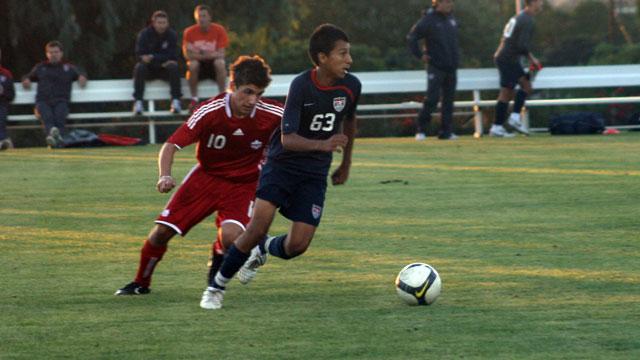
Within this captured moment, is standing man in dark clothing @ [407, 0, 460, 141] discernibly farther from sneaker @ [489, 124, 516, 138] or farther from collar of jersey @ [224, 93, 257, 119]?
collar of jersey @ [224, 93, 257, 119]

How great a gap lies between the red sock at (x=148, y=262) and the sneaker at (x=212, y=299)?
649 millimetres

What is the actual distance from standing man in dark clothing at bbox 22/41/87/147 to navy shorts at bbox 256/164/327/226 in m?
13.8

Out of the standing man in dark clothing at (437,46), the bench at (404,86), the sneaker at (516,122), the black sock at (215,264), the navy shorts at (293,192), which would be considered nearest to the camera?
the navy shorts at (293,192)

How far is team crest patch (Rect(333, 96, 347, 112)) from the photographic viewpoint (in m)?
7.66

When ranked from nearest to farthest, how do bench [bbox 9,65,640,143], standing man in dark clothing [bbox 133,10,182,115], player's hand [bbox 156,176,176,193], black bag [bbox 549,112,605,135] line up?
player's hand [bbox 156,176,176,193], standing man in dark clothing [bbox 133,10,182,115], black bag [bbox 549,112,605,135], bench [bbox 9,65,640,143]

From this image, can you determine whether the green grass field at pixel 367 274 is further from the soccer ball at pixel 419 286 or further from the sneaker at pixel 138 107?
the sneaker at pixel 138 107

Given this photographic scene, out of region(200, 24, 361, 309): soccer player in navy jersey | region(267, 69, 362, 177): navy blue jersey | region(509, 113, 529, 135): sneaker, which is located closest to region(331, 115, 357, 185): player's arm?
region(200, 24, 361, 309): soccer player in navy jersey

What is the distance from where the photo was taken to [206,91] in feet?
71.7

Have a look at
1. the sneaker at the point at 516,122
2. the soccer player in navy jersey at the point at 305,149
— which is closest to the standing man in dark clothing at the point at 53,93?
the sneaker at the point at 516,122

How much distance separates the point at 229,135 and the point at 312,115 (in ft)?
2.43

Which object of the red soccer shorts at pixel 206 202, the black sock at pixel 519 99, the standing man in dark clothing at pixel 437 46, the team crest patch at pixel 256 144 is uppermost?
the team crest patch at pixel 256 144

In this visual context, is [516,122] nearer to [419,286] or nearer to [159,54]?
[159,54]

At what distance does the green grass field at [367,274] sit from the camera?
6.23 meters

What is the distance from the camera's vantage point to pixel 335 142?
7.32 meters
